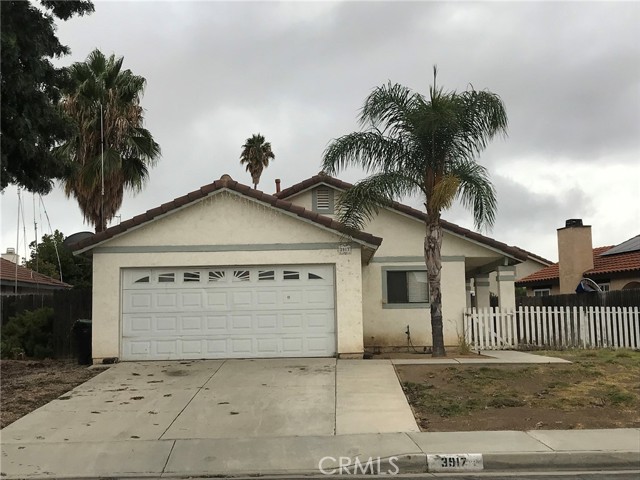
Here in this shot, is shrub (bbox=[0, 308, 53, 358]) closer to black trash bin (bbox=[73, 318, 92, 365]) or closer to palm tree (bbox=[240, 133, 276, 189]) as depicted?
black trash bin (bbox=[73, 318, 92, 365])

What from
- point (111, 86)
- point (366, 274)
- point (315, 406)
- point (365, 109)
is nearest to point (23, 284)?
point (111, 86)

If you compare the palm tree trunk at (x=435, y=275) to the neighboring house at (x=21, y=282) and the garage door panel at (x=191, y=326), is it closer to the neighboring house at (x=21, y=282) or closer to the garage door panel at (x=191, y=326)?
the garage door panel at (x=191, y=326)

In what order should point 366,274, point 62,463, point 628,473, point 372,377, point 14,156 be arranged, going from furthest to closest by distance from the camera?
point 366,274
point 372,377
point 14,156
point 62,463
point 628,473

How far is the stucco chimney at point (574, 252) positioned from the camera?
90.7 ft

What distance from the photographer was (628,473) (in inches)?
280

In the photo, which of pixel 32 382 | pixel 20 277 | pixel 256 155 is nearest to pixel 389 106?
pixel 32 382

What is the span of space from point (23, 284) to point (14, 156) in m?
15.2

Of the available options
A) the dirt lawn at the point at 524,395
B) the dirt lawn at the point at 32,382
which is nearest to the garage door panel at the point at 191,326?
the dirt lawn at the point at 32,382

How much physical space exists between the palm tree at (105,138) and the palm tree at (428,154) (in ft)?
32.4

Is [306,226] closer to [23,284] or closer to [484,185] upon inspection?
[484,185]

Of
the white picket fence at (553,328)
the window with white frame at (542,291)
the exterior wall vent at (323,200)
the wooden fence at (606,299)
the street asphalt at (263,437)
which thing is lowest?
the street asphalt at (263,437)

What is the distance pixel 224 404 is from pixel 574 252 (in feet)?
72.1

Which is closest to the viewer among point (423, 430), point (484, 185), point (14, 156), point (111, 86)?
point (423, 430)

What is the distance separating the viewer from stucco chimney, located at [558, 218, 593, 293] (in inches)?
1088
